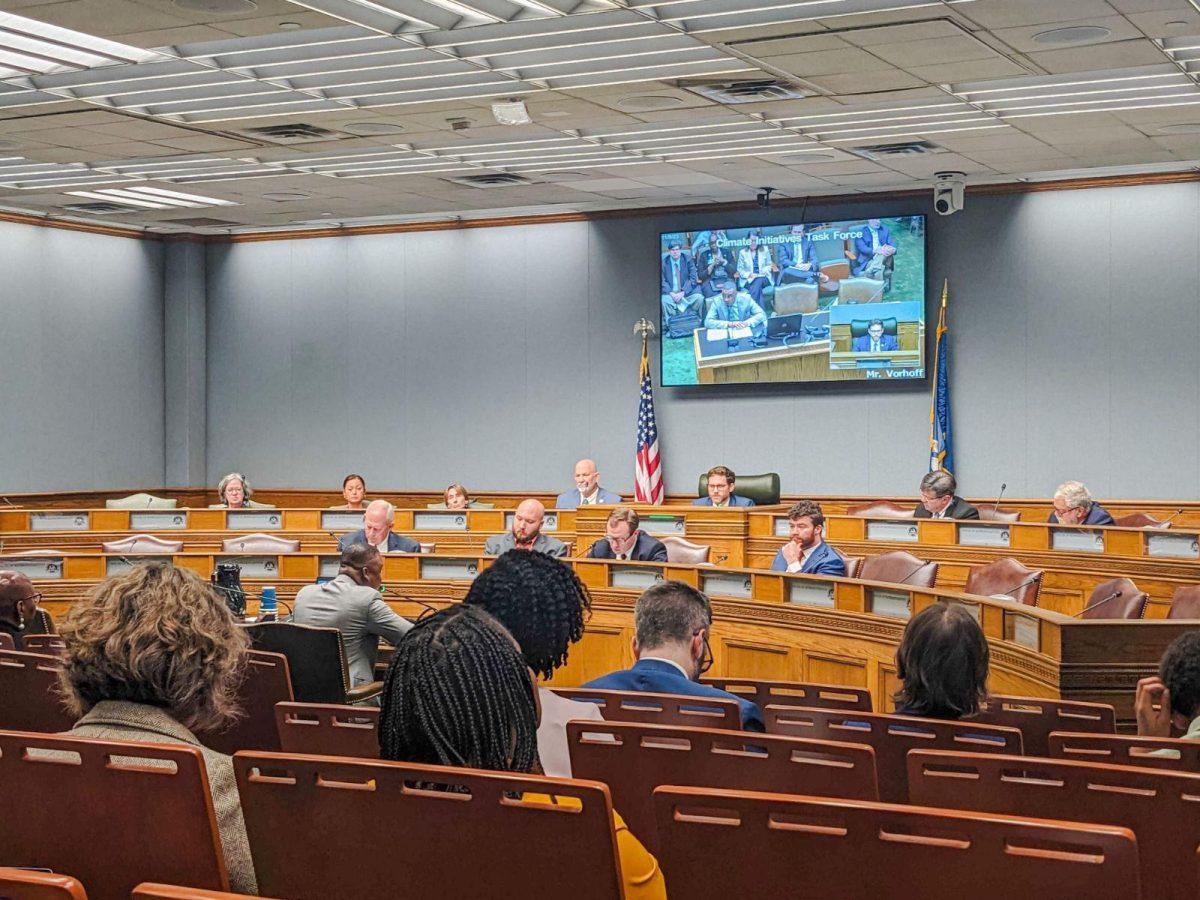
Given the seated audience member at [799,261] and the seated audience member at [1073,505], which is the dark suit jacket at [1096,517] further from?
the seated audience member at [799,261]

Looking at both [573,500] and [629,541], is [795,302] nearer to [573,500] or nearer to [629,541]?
[573,500]

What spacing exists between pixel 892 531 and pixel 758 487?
10.5 ft

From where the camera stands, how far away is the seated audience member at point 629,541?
8.30 metres

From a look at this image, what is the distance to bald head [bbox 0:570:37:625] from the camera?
5859 millimetres

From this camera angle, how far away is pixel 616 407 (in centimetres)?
1414

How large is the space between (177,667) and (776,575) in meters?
4.63

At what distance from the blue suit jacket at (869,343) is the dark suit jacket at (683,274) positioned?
64.1 inches

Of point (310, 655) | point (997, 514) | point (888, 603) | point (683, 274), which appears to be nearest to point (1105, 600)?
point (888, 603)

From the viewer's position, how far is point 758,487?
1245 cm

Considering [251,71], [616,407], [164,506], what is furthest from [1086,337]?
[164,506]

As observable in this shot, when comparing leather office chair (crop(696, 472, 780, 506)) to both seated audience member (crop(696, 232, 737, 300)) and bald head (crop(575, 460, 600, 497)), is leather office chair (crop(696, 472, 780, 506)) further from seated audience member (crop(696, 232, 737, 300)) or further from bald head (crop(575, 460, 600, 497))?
seated audience member (crop(696, 232, 737, 300))

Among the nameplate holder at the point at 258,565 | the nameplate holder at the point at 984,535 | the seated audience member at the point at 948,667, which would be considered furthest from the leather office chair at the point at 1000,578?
the seated audience member at the point at 948,667

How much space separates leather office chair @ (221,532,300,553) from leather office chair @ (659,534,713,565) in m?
2.39

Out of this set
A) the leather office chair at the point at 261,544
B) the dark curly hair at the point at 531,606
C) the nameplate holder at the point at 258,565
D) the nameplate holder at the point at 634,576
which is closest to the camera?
the dark curly hair at the point at 531,606
